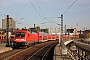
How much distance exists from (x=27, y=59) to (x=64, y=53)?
4.41 metres

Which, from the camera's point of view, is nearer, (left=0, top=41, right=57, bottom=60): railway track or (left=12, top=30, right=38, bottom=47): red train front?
(left=0, top=41, right=57, bottom=60): railway track

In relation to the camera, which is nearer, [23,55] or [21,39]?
[23,55]

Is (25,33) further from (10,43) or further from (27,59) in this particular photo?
(27,59)

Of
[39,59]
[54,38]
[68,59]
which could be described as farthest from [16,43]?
[54,38]

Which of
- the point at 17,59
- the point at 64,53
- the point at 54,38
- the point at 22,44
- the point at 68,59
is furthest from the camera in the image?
the point at 54,38

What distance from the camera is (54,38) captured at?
92875 millimetres

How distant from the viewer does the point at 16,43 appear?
32281 mm

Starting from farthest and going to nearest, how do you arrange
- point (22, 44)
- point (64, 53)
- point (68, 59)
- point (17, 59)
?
point (22, 44) → point (64, 53) → point (17, 59) → point (68, 59)

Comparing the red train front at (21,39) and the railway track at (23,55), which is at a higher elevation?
the red train front at (21,39)

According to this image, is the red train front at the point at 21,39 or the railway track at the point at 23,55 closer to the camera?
the railway track at the point at 23,55

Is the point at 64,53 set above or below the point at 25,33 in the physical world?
below

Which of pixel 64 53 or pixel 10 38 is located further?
pixel 10 38

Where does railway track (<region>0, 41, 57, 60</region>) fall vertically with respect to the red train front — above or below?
below

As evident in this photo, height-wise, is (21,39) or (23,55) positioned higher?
(21,39)
